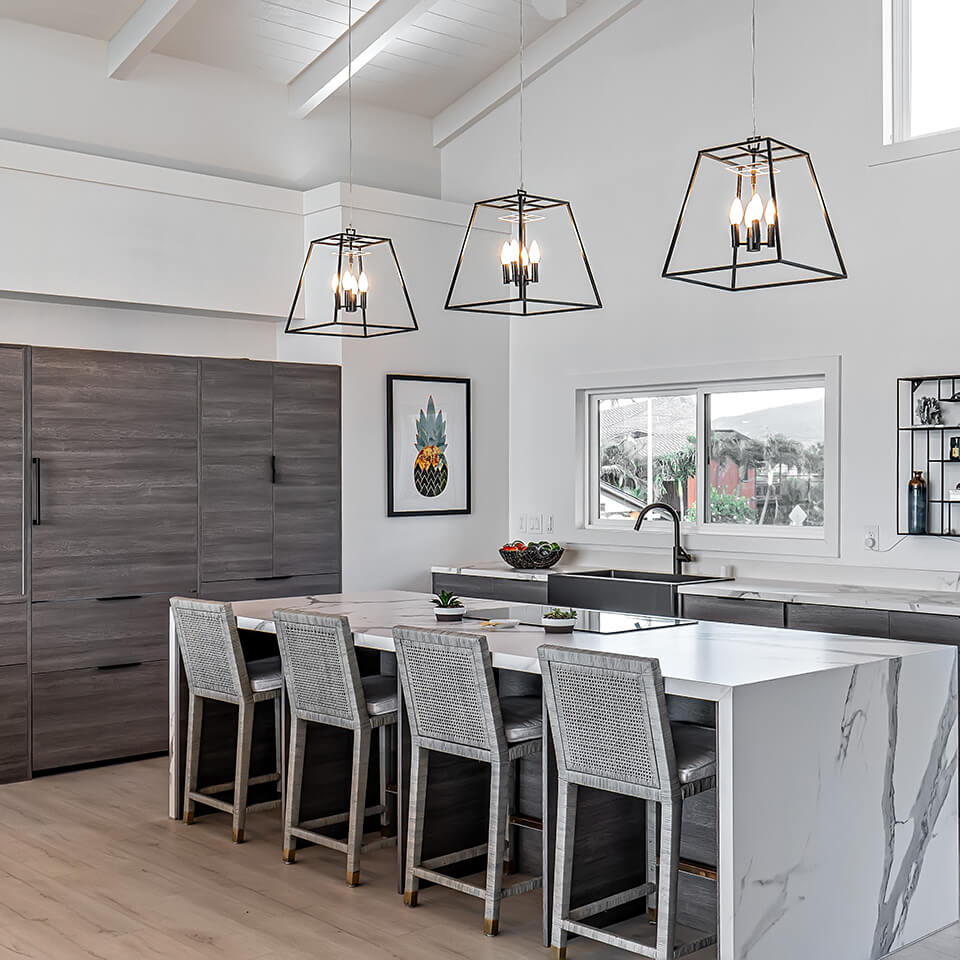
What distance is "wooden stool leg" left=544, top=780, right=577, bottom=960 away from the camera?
3.34 metres

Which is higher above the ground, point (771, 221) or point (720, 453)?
point (771, 221)

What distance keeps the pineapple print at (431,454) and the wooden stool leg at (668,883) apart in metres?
3.89

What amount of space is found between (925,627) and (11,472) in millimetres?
3990

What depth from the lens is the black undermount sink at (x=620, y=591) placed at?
5.49 m

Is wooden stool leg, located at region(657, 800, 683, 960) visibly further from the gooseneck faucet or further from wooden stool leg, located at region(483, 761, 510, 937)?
the gooseneck faucet

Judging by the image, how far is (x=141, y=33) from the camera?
564cm

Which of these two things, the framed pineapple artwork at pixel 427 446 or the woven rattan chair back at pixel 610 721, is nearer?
the woven rattan chair back at pixel 610 721

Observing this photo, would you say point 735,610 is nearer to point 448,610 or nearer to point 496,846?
point 448,610

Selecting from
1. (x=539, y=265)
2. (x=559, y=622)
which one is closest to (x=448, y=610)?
(x=559, y=622)

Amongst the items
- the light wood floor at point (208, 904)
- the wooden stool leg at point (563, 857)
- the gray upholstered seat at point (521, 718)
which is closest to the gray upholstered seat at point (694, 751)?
the wooden stool leg at point (563, 857)

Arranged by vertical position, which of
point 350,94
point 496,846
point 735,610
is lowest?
point 496,846

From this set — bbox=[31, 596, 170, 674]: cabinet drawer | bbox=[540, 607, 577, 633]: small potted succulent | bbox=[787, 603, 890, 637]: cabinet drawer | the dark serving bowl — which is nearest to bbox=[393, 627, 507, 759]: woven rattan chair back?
bbox=[540, 607, 577, 633]: small potted succulent

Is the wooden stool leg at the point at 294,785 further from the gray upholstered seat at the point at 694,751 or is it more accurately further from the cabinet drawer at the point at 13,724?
the cabinet drawer at the point at 13,724

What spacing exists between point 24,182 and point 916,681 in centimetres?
444
